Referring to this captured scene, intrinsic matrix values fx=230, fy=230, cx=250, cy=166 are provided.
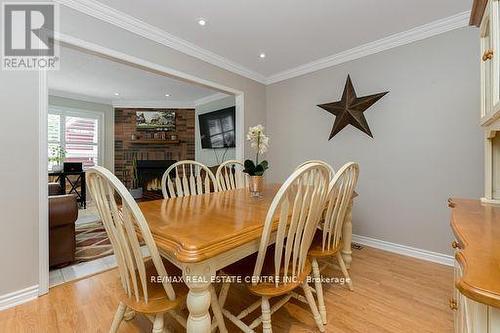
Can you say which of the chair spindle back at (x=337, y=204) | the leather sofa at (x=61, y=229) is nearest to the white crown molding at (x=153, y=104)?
the leather sofa at (x=61, y=229)

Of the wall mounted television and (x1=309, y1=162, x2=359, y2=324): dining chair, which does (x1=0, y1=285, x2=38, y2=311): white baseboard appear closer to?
(x1=309, y1=162, x2=359, y2=324): dining chair

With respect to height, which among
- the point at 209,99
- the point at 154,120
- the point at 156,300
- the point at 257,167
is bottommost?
the point at 156,300

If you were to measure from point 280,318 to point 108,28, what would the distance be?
9.34 ft

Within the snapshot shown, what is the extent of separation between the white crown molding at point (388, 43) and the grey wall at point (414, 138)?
6 cm

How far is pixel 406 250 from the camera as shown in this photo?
2537 millimetres

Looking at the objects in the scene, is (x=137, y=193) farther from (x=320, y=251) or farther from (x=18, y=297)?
(x=320, y=251)

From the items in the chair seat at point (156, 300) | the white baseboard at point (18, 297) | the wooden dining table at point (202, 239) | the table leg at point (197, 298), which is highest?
the wooden dining table at point (202, 239)

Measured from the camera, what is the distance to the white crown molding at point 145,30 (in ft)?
6.61

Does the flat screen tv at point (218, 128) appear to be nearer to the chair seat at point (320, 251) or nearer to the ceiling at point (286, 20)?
the ceiling at point (286, 20)

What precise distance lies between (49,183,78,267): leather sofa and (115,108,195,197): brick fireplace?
3.58m

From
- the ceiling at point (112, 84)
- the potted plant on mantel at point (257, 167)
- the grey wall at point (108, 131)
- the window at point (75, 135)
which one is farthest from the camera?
the grey wall at point (108, 131)

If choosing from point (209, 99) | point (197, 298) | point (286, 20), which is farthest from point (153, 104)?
point (197, 298)

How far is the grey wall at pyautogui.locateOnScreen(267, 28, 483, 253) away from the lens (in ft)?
7.23

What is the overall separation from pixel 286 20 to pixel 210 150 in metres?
3.53
